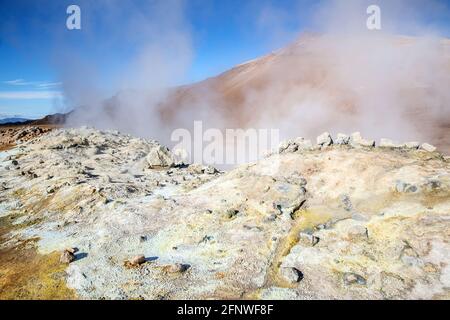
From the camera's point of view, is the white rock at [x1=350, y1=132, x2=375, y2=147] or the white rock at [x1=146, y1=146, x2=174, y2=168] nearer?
the white rock at [x1=350, y1=132, x2=375, y2=147]

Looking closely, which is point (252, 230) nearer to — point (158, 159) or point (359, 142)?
point (359, 142)

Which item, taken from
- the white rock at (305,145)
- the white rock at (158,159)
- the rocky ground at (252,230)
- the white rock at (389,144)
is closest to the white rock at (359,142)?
the rocky ground at (252,230)

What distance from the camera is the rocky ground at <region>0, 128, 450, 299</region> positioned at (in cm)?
416

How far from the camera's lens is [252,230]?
552 centimetres

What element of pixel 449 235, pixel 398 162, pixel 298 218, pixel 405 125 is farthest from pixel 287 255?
pixel 405 125

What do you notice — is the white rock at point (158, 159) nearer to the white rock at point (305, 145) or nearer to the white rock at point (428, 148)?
the white rock at point (305, 145)

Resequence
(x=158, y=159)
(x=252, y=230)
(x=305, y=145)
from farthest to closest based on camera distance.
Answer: (x=158, y=159) → (x=305, y=145) → (x=252, y=230)

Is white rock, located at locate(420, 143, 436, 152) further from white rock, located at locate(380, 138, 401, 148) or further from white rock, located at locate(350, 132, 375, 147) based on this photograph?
white rock, located at locate(350, 132, 375, 147)

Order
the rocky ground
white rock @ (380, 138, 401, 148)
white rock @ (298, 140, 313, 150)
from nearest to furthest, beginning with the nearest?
the rocky ground
white rock @ (380, 138, 401, 148)
white rock @ (298, 140, 313, 150)

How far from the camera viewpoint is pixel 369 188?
19.6 ft

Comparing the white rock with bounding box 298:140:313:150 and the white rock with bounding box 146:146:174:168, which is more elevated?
the white rock with bounding box 298:140:313:150

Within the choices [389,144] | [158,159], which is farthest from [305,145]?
[158,159]

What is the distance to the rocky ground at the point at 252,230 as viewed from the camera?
13.7 feet

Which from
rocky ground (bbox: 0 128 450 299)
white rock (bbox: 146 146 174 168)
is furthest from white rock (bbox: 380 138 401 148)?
white rock (bbox: 146 146 174 168)
